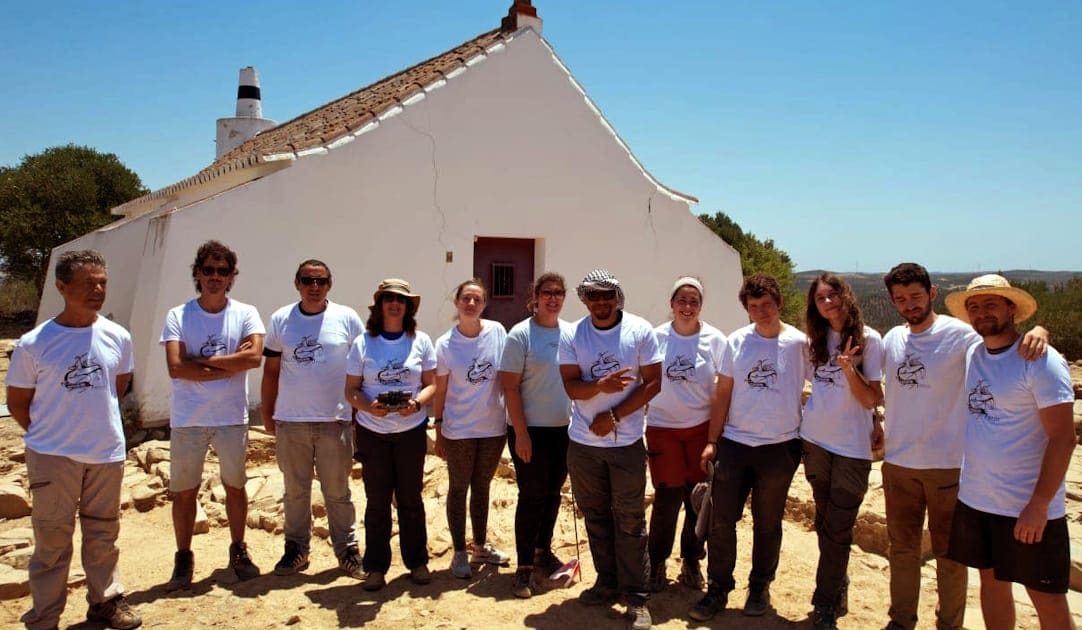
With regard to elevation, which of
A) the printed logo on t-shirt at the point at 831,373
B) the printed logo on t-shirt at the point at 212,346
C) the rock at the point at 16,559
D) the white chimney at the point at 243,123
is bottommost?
the rock at the point at 16,559

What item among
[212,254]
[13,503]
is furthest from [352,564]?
[13,503]

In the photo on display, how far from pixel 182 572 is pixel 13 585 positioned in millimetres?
1001

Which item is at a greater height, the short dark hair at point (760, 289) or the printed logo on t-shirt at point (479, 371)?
the short dark hair at point (760, 289)

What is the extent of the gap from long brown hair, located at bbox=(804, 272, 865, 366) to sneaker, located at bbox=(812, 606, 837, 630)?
134 cm

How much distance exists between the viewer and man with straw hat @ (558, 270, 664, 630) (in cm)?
390

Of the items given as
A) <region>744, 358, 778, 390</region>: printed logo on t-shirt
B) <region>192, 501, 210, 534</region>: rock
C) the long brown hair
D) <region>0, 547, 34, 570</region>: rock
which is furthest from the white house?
the long brown hair

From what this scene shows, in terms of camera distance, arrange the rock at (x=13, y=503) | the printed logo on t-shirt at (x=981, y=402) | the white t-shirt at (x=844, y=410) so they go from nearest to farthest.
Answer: the printed logo on t-shirt at (x=981, y=402) < the white t-shirt at (x=844, y=410) < the rock at (x=13, y=503)

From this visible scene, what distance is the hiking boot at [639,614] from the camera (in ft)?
12.7

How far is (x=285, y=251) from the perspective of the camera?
317 inches

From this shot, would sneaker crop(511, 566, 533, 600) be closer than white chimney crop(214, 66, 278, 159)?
Yes

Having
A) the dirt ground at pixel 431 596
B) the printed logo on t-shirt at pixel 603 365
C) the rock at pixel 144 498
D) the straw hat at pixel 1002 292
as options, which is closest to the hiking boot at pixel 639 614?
the dirt ground at pixel 431 596

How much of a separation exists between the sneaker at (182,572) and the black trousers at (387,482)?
1076mm

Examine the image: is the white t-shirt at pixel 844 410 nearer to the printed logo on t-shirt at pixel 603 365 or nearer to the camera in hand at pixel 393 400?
the printed logo on t-shirt at pixel 603 365

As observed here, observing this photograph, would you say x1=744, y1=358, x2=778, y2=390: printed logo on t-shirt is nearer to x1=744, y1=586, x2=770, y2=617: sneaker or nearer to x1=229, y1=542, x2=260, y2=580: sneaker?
x1=744, y1=586, x2=770, y2=617: sneaker
